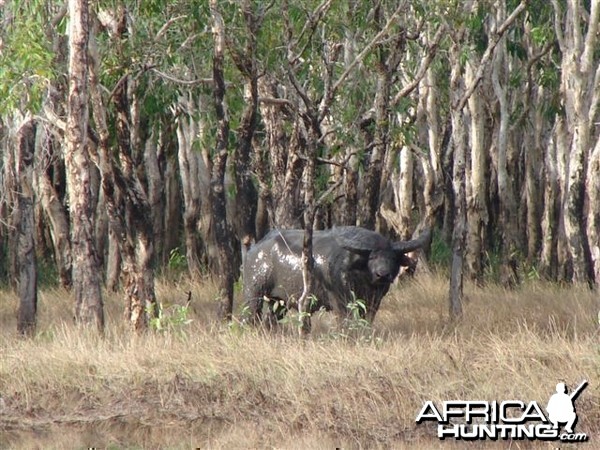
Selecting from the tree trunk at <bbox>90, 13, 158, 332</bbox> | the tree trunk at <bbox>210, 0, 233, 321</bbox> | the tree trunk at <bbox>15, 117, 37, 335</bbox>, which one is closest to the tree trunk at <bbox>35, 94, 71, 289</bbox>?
the tree trunk at <bbox>15, 117, 37, 335</bbox>

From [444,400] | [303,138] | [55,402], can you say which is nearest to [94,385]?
[55,402]

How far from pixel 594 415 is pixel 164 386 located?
148 inches

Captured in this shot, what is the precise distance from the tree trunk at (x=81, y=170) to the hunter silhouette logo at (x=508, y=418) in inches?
190

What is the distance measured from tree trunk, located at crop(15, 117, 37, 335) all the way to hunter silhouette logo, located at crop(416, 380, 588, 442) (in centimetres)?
679

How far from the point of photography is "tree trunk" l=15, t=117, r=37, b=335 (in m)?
16.9

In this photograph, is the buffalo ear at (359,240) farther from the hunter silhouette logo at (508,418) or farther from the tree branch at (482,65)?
the hunter silhouette logo at (508,418)

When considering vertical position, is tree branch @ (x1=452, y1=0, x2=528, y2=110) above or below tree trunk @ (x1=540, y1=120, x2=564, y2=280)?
above

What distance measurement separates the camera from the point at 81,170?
14.9 meters

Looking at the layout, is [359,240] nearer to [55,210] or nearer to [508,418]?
[508,418]

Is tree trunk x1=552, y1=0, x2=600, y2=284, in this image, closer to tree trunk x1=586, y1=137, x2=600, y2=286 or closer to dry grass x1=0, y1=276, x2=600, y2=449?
tree trunk x1=586, y1=137, x2=600, y2=286

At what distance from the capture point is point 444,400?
11.9 metres

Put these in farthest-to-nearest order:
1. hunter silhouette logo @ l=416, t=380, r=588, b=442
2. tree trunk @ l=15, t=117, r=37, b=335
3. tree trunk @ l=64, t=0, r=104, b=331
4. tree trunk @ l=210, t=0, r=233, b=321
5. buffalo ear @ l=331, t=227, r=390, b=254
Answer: tree trunk @ l=15, t=117, r=37, b=335
tree trunk @ l=210, t=0, r=233, b=321
buffalo ear @ l=331, t=227, r=390, b=254
tree trunk @ l=64, t=0, r=104, b=331
hunter silhouette logo @ l=416, t=380, r=588, b=442

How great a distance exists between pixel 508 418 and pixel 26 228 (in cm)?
764

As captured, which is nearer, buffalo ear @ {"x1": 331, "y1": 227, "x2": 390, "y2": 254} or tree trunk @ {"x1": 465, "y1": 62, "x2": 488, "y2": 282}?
buffalo ear @ {"x1": 331, "y1": 227, "x2": 390, "y2": 254}
